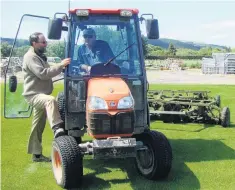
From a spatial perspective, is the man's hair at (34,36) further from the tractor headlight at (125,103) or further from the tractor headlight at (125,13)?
the tractor headlight at (125,103)

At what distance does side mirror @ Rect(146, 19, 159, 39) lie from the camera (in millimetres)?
6316

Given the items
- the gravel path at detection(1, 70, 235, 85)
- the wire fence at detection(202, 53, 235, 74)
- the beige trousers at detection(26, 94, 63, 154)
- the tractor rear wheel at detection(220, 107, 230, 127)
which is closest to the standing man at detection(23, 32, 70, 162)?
the beige trousers at detection(26, 94, 63, 154)

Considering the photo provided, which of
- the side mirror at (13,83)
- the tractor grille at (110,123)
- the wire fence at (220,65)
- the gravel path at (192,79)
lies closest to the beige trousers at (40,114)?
the side mirror at (13,83)

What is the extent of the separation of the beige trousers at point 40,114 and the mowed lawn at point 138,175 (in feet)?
1.06

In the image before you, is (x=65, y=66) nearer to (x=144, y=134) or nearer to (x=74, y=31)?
(x=74, y=31)

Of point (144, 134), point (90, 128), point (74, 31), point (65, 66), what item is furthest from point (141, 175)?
point (74, 31)

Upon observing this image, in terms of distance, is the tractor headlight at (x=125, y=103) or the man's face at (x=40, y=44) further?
the man's face at (x=40, y=44)

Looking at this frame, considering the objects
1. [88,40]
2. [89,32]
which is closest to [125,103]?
[88,40]

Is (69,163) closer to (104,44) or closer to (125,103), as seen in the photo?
(125,103)

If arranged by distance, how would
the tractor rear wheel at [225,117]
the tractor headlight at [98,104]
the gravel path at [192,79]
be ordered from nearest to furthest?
the tractor headlight at [98,104] → the tractor rear wheel at [225,117] → the gravel path at [192,79]

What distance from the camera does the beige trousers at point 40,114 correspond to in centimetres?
615

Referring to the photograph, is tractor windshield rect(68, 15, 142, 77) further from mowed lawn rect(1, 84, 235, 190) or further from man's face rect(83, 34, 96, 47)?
mowed lawn rect(1, 84, 235, 190)

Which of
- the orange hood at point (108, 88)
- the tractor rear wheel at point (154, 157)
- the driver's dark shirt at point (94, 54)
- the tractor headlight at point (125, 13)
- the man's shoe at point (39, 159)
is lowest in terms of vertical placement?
the man's shoe at point (39, 159)

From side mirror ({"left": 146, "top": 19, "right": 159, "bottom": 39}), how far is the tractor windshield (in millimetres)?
238
